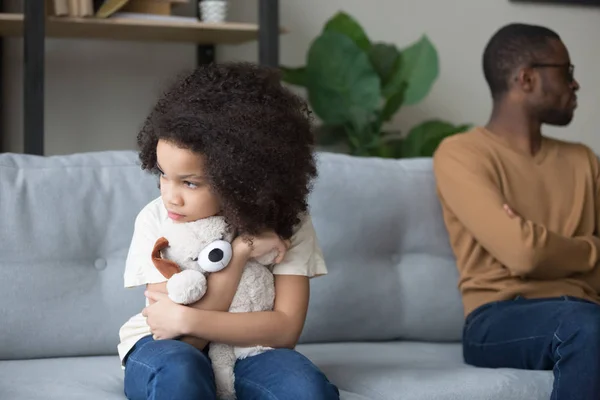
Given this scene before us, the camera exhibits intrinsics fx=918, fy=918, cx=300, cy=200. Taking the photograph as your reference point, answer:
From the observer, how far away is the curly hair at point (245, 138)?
1488 mm

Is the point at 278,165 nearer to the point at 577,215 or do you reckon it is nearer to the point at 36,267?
the point at 36,267

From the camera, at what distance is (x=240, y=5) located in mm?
3152

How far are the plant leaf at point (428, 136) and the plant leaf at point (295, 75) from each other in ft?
1.38

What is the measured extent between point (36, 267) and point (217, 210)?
1.87 ft

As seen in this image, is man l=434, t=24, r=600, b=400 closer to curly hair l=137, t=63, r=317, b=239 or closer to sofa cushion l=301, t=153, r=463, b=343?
sofa cushion l=301, t=153, r=463, b=343

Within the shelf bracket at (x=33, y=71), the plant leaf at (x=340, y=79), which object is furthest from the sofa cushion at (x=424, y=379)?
the plant leaf at (x=340, y=79)

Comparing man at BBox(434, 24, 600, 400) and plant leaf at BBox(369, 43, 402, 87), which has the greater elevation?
plant leaf at BBox(369, 43, 402, 87)

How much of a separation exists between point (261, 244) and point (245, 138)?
19cm

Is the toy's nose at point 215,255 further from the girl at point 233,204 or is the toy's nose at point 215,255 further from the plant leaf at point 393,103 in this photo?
the plant leaf at point 393,103

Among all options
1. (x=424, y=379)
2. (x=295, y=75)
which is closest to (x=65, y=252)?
(x=424, y=379)

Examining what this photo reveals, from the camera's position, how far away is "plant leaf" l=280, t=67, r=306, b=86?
9.81ft

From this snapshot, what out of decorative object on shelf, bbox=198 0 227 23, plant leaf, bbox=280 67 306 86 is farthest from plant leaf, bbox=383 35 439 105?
decorative object on shelf, bbox=198 0 227 23

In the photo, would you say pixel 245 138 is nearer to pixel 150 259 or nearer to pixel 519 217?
pixel 150 259

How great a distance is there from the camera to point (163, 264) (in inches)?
59.7
